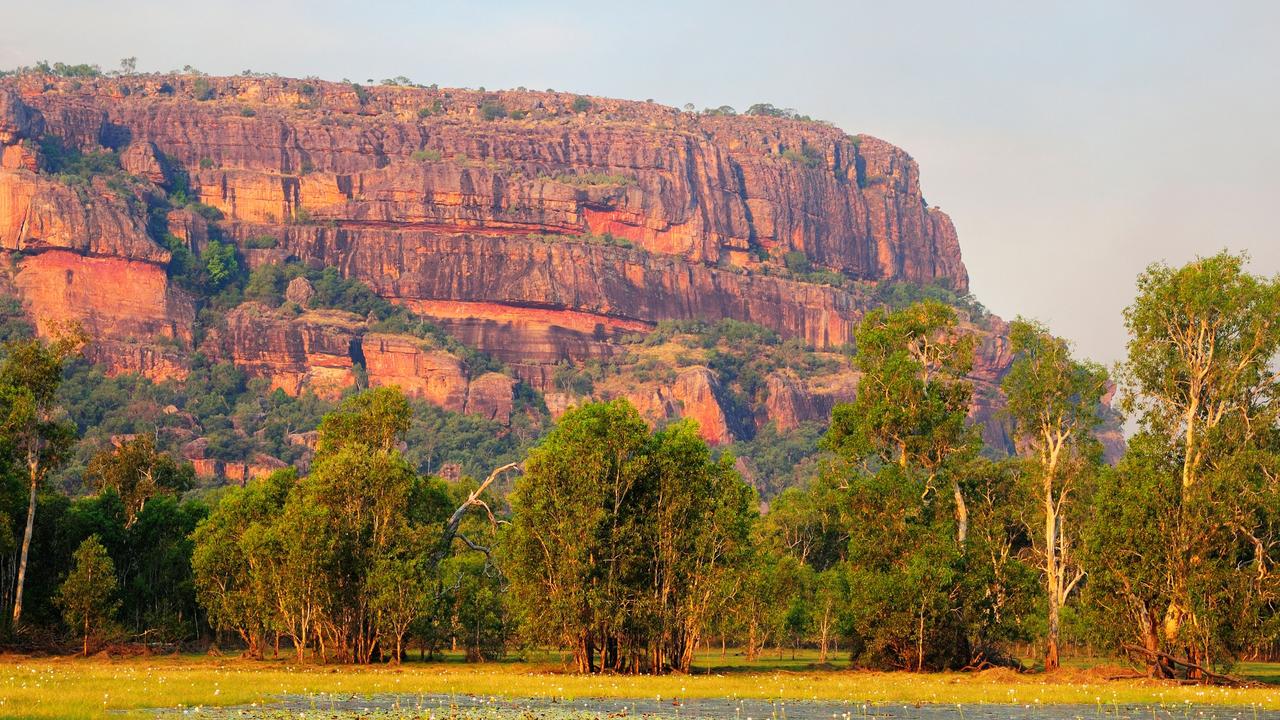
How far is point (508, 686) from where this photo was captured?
54.7 meters

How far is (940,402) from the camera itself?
2940 inches

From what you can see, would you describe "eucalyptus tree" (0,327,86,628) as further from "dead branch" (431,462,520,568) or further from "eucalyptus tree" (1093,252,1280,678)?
"eucalyptus tree" (1093,252,1280,678)

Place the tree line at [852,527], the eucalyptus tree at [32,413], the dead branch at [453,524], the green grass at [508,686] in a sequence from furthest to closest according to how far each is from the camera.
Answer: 1. the dead branch at [453,524]
2. the eucalyptus tree at [32,413]
3. the tree line at [852,527]
4. the green grass at [508,686]

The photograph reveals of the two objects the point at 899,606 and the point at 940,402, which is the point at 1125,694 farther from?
the point at 940,402

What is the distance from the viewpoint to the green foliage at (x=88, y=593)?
2945 inches

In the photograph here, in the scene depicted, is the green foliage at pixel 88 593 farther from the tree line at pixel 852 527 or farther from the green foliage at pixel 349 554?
the green foliage at pixel 349 554

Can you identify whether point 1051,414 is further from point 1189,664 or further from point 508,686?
point 508,686

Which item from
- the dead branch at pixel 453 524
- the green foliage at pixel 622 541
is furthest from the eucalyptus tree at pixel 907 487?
the dead branch at pixel 453 524

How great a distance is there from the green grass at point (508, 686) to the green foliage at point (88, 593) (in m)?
5.37

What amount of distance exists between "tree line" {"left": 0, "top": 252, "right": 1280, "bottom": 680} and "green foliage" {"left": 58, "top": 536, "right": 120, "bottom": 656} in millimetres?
139

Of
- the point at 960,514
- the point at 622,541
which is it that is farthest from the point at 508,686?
the point at 960,514

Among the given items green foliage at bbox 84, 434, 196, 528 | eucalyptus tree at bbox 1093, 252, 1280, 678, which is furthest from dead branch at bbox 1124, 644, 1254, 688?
green foliage at bbox 84, 434, 196, 528

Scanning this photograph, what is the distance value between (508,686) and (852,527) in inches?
957

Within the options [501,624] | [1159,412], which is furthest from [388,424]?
[1159,412]
